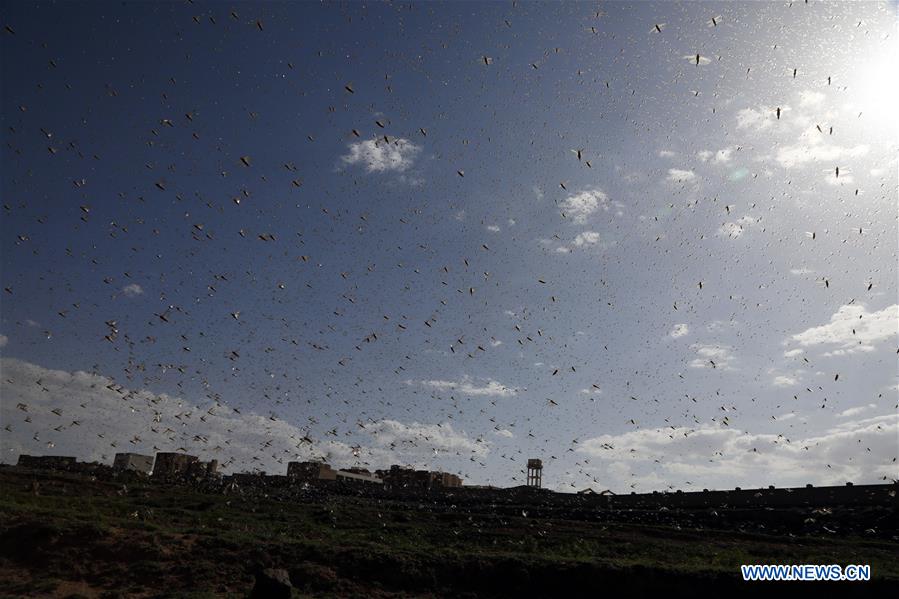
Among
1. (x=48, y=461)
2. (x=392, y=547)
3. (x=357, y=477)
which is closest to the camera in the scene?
(x=392, y=547)

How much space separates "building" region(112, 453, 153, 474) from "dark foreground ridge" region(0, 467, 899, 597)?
29946mm

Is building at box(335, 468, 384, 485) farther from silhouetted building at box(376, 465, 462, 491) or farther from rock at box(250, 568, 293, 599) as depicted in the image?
rock at box(250, 568, 293, 599)

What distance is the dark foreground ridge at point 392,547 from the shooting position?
61.3ft

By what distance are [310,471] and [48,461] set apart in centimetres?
3120

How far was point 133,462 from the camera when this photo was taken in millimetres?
72875

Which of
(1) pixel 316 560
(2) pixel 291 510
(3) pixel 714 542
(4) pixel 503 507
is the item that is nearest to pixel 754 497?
(3) pixel 714 542

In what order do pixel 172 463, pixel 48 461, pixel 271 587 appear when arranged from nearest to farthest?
pixel 271 587 → pixel 48 461 → pixel 172 463

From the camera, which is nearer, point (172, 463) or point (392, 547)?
point (392, 547)

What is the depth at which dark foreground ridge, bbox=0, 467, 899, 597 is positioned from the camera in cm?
1869

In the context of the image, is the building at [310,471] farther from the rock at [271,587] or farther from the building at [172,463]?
the rock at [271,587]

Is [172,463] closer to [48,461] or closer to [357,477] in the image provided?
[48,461]

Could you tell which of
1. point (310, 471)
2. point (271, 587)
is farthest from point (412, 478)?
point (271, 587)

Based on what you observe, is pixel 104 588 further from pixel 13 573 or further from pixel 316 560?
pixel 316 560

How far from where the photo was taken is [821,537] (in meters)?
33.1
